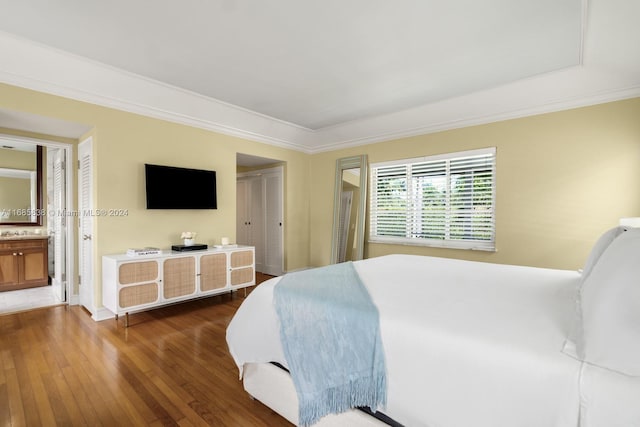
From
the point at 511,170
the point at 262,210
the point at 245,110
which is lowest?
the point at 262,210

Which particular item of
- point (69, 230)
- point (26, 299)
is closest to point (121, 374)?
point (69, 230)

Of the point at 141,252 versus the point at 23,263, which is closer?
the point at 141,252

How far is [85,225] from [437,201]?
4677mm

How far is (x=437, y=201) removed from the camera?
4.45 meters

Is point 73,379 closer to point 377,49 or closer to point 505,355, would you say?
point 505,355

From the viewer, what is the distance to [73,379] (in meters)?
2.22

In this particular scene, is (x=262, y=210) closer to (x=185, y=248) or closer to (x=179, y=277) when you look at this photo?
(x=185, y=248)

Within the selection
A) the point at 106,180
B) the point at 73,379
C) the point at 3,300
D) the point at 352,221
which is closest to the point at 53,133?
the point at 106,180

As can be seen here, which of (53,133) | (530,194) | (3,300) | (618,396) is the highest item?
(53,133)

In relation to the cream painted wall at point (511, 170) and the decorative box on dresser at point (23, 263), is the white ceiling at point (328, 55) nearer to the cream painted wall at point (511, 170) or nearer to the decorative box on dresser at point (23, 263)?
the cream painted wall at point (511, 170)

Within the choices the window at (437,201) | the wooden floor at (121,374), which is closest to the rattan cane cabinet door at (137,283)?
the wooden floor at (121,374)

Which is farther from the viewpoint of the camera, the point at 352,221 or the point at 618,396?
the point at 352,221

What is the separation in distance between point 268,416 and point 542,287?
1840mm

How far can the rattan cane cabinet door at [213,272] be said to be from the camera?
388 centimetres
